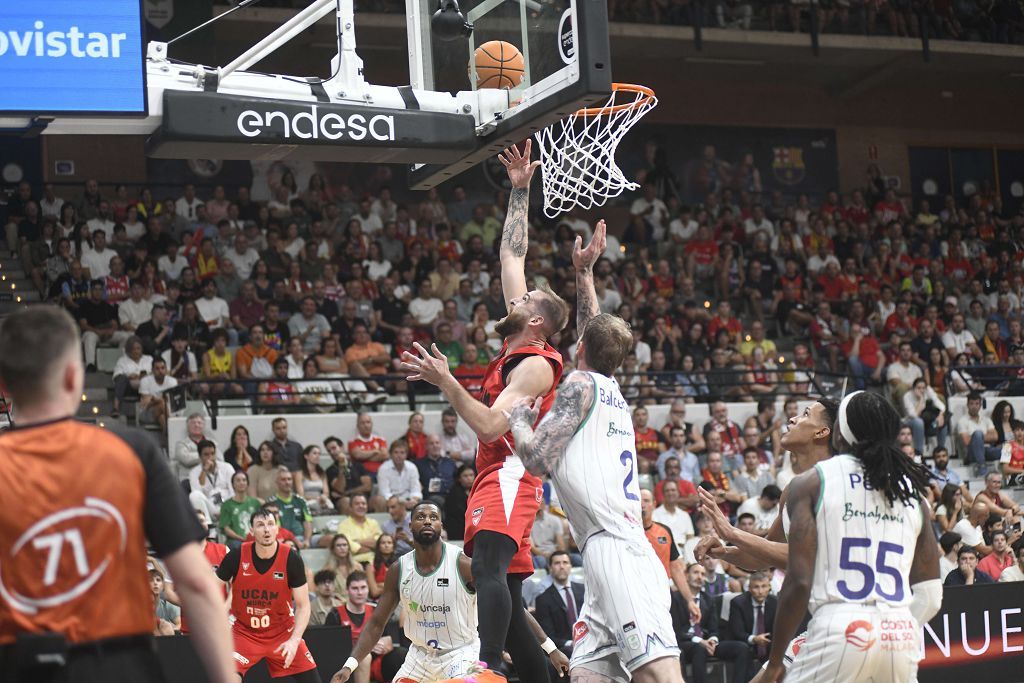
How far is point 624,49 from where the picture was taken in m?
22.6

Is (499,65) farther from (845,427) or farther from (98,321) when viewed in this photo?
(98,321)

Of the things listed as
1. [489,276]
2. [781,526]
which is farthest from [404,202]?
[781,526]

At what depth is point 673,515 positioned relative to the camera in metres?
14.2

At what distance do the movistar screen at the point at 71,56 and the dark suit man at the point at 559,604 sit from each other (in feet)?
23.5

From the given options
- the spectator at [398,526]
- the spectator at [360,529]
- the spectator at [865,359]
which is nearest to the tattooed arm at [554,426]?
the spectator at [398,526]

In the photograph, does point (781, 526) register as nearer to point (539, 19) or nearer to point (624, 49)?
point (539, 19)

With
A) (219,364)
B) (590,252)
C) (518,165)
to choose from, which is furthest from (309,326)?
(590,252)

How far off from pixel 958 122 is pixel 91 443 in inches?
1055

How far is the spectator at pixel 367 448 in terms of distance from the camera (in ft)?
48.5

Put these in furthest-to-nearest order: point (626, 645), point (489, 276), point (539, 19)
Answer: point (489, 276), point (539, 19), point (626, 645)

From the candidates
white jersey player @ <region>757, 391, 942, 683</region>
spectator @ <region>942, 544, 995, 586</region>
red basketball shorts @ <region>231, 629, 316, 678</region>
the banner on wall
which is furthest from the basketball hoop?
spectator @ <region>942, 544, 995, 586</region>

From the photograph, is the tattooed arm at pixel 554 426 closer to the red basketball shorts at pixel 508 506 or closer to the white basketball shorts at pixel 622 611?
the white basketball shorts at pixel 622 611

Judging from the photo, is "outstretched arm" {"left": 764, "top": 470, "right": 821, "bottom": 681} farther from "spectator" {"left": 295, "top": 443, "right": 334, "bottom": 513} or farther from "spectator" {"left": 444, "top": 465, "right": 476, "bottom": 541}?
"spectator" {"left": 295, "top": 443, "right": 334, "bottom": 513}

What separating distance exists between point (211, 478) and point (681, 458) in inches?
224
